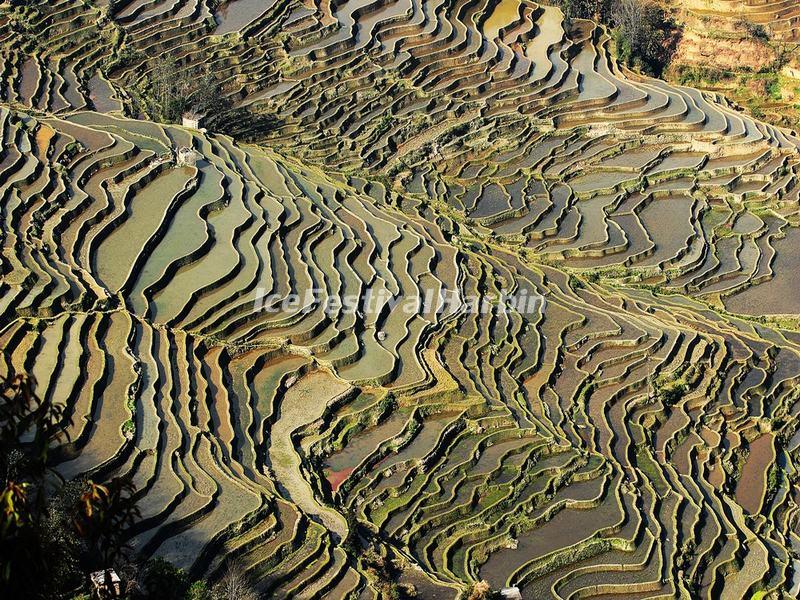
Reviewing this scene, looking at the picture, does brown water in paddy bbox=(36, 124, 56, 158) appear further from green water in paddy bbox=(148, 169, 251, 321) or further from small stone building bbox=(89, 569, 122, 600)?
small stone building bbox=(89, 569, 122, 600)

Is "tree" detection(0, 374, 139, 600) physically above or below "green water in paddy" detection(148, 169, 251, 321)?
above

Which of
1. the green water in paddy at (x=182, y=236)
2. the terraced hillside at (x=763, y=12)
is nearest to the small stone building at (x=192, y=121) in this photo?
the green water in paddy at (x=182, y=236)

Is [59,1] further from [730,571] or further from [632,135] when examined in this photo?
[730,571]

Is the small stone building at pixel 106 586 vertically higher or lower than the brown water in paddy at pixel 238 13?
higher

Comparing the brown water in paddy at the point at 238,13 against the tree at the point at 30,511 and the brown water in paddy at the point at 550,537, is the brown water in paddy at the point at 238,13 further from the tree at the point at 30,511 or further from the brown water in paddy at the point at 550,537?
the tree at the point at 30,511

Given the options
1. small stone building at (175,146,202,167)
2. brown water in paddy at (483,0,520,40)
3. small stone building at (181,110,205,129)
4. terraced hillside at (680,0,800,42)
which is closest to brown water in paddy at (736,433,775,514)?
small stone building at (175,146,202,167)

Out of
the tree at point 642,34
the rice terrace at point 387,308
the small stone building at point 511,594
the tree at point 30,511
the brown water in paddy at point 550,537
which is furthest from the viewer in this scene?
the tree at point 642,34
